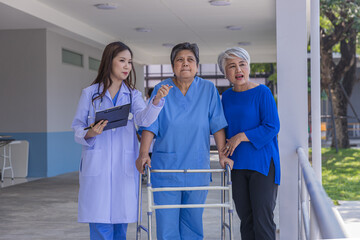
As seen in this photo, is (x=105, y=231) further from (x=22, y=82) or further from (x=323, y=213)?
(x=22, y=82)

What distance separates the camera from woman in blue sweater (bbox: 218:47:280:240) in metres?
2.84

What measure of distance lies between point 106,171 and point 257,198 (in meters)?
0.83

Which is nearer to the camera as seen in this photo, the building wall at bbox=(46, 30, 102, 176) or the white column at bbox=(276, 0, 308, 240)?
the white column at bbox=(276, 0, 308, 240)

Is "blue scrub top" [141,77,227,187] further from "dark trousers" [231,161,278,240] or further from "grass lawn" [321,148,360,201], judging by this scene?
"grass lawn" [321,148,360,201]

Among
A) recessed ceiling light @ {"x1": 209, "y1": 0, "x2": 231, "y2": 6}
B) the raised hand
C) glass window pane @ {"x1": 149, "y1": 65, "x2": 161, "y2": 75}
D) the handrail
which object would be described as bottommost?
the handrail

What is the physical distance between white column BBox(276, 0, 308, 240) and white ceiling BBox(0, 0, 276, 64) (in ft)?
17.1

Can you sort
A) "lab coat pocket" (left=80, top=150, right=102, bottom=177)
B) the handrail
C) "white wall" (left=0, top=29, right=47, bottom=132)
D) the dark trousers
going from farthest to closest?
"white wall" (left=0, top=29, right=47, bottom=132)
the dark trousers
"lab coat pocket" (left=80, top=150, right=102, bottom=177)
the handrail

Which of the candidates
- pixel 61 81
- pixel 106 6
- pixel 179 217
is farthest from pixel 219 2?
pixel 179 217

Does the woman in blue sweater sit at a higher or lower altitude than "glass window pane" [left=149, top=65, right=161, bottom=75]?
lower

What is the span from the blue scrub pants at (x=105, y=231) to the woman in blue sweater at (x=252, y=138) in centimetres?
68

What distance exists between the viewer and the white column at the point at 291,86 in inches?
131

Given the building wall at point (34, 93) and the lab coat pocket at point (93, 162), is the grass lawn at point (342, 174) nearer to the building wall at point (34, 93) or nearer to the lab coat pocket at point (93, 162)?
the building wall at point (34, 93)

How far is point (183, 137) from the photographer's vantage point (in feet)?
9.09

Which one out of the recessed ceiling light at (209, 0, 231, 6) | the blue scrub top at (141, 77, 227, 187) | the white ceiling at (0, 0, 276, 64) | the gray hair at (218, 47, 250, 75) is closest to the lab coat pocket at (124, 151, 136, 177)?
the blue scrub top at (141, 77, 227, 187)
